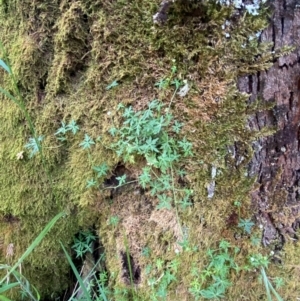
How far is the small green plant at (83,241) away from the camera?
148cm

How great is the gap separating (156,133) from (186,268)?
19.8 inches

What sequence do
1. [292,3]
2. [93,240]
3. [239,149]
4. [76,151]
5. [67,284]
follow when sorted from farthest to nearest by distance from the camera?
[67,284] < [93,240] < [76,151] < [239,149] < [292,3]

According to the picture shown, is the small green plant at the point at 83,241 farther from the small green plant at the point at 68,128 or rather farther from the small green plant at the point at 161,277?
the small green plant at the point at 68,128

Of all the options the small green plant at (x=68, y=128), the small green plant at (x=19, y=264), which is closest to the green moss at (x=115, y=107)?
the small green plant at (x=68, y=128)

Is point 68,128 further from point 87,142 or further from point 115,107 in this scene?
point 115,107

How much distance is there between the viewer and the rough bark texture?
3.74ft

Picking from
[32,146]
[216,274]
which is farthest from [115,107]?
[216,274]

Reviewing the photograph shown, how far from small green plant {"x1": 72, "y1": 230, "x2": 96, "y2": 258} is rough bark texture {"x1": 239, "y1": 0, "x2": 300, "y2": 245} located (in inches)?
26.3

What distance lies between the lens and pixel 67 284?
164 cm

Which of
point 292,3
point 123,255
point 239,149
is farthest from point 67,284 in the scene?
point 292,3

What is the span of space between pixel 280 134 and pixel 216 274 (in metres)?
0.53

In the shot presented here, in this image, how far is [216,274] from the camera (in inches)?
50.0

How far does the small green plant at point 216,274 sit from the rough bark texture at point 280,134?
164mm

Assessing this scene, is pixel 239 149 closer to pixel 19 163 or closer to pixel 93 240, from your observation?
pixel 93 240
